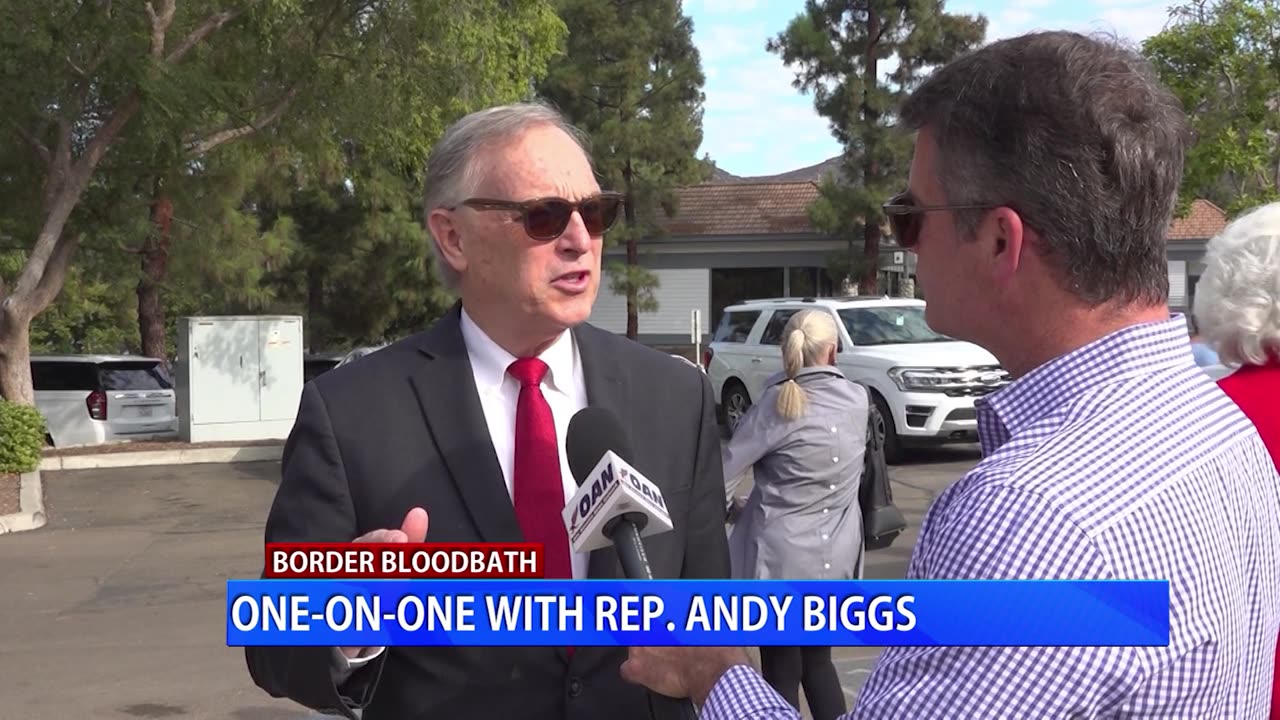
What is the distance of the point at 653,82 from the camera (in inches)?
1357

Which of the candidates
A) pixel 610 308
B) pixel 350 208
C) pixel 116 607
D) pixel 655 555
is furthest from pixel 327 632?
pixel 610 308

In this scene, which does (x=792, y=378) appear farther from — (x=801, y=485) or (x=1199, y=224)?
(x=1199, y=224)

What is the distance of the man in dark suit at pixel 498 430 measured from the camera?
2.39 meters

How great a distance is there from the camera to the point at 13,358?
17828 mm

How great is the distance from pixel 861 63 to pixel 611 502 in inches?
1341

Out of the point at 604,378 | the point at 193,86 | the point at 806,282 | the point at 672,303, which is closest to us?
the point at 604,378

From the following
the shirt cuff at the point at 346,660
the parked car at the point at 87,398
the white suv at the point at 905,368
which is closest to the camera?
the shirt cuff at the point at 346,660

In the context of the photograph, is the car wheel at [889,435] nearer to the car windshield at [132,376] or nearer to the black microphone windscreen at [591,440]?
the car windshield at [132,376]

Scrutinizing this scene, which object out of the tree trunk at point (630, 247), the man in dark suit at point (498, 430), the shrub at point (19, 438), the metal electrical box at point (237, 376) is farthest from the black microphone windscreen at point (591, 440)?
the tree trunk at point (630, 247)

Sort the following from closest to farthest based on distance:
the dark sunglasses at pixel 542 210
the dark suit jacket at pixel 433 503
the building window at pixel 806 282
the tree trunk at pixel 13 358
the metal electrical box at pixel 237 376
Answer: the dark suit jacket at pixel 433 503 < the dark sunglasses at pixel 542 210 < the tree trunk at pixel 13 358 < the metal electrical box at pixel 237 376 < the building window at pixel 806 282

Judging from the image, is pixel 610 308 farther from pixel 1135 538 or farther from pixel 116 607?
pixel 1135 538

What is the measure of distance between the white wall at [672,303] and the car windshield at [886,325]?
25087 millimetres

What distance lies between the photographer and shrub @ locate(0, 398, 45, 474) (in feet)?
45.5

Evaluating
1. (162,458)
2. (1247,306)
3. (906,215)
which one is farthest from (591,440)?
(162,458)
